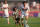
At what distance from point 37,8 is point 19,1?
10.9 feet

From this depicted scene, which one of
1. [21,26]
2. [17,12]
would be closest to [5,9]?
[17,12]

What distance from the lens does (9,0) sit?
22125 millimetres

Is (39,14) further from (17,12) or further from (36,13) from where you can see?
(17,12)

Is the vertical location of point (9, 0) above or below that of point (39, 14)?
above

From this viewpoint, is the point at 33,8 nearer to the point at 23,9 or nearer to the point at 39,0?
the point at 39,0


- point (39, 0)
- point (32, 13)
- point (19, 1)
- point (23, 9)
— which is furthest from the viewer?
point (39, 0)

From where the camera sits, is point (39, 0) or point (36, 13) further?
point (39, 0)

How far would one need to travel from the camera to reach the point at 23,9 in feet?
34.1

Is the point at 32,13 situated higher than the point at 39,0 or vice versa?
the point at 39,0

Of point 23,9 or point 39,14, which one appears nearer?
point 23,9

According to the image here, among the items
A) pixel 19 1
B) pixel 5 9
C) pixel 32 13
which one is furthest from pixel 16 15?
pixel 19 1

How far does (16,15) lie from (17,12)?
0.29 meters

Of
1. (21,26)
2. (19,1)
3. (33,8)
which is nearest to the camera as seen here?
(21,26)

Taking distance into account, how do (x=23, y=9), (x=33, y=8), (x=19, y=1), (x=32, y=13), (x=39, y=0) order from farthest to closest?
(x=39, y=0) → (x=19, y=1) → (x=33, y=8) → (x=32, y=13) → (x=23, y=9)
